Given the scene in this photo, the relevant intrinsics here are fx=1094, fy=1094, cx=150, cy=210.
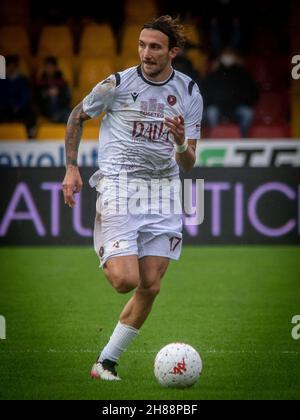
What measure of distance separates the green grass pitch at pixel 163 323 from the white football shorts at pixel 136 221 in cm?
84

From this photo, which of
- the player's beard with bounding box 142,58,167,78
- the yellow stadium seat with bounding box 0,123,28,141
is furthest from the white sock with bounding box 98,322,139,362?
the yellow stadium seat with bounding box 0,123,28,141

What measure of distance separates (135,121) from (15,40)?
12.3 meters

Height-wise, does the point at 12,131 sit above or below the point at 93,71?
below

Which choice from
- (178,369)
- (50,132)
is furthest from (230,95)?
(178,369)

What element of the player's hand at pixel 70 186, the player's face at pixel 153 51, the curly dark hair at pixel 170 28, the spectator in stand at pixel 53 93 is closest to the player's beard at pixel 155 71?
the player's face at pixel 153 51

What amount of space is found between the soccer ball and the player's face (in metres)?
1.86

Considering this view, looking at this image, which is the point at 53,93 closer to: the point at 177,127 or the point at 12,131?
the point at 12,131

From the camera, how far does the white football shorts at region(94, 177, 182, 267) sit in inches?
277

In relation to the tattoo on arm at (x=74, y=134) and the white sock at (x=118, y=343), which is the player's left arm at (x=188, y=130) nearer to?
the tattoo on arm at (x=74, y=134)

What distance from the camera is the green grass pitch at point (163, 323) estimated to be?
673 cm

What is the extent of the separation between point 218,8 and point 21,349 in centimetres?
1161

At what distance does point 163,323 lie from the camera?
9453mm
